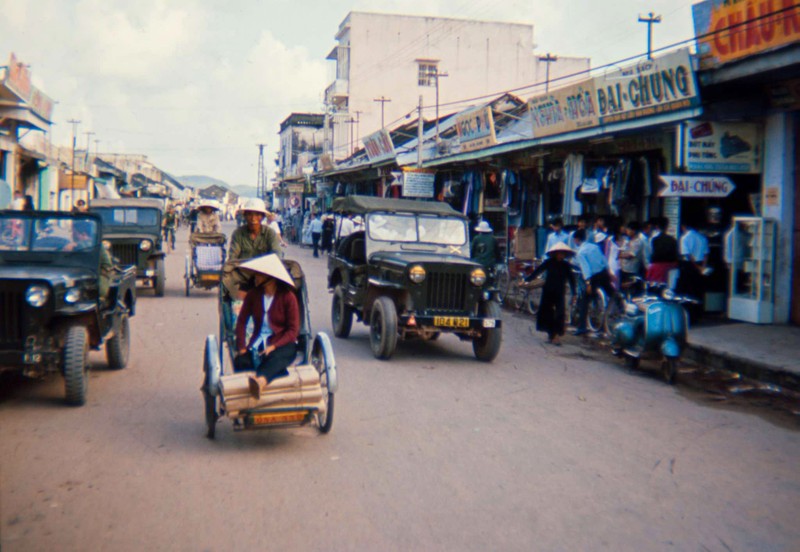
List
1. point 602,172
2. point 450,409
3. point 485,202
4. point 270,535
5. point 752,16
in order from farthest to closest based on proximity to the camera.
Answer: point 485,202 < point 602,172 < point 752,16 < point 450,409 < point 270,535

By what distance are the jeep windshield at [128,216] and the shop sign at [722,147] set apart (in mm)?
11554

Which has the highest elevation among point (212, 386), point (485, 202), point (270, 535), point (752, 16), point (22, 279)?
point (752, 16)

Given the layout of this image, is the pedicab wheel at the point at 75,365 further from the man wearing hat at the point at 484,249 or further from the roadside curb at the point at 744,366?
the man wearing hat at the point at 484,249

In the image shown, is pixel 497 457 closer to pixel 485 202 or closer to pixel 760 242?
pixel 760 242

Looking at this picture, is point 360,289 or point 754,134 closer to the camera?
point 360,289

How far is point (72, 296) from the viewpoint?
24.7ft

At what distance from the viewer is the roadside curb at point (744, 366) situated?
9.55m

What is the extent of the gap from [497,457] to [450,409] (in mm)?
1624

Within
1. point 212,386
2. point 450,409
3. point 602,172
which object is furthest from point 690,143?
point 212,386

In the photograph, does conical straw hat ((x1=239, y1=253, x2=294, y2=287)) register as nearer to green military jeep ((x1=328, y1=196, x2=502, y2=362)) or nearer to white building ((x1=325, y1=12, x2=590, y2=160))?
green military jeep ((x1=328, y1=196, x2=502, y2=362))

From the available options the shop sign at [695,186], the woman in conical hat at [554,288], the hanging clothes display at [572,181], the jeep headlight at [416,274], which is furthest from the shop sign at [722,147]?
the jeep headlight at [416,274]

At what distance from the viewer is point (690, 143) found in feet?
42.1

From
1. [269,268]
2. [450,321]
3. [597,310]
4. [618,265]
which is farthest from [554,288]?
[269,268]

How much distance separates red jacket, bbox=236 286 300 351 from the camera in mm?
6340
